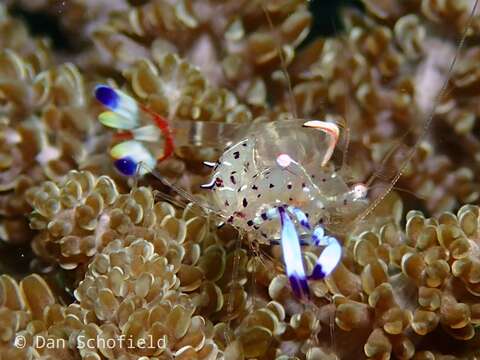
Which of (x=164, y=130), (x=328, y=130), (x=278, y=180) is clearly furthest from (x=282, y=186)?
(x=164, y=130)

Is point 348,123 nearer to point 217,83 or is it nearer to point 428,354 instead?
point 217,83

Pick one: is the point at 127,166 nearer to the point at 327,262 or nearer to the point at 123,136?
the point at 123,136

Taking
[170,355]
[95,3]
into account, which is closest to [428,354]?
[170,355]

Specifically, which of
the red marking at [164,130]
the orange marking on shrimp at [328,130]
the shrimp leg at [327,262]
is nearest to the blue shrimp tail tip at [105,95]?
the red marking at [164,130]

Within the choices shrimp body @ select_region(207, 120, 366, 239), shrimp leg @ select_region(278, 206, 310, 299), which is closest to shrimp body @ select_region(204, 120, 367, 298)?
shrimp body @ select_region(207, 120, 366, 239)

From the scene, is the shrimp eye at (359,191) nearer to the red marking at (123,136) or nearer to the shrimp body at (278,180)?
the shrimp body at (278,180)

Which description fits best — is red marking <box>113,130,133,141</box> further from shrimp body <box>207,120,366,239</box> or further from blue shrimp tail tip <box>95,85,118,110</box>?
shrimp body <box>207,120,366,239</box>
